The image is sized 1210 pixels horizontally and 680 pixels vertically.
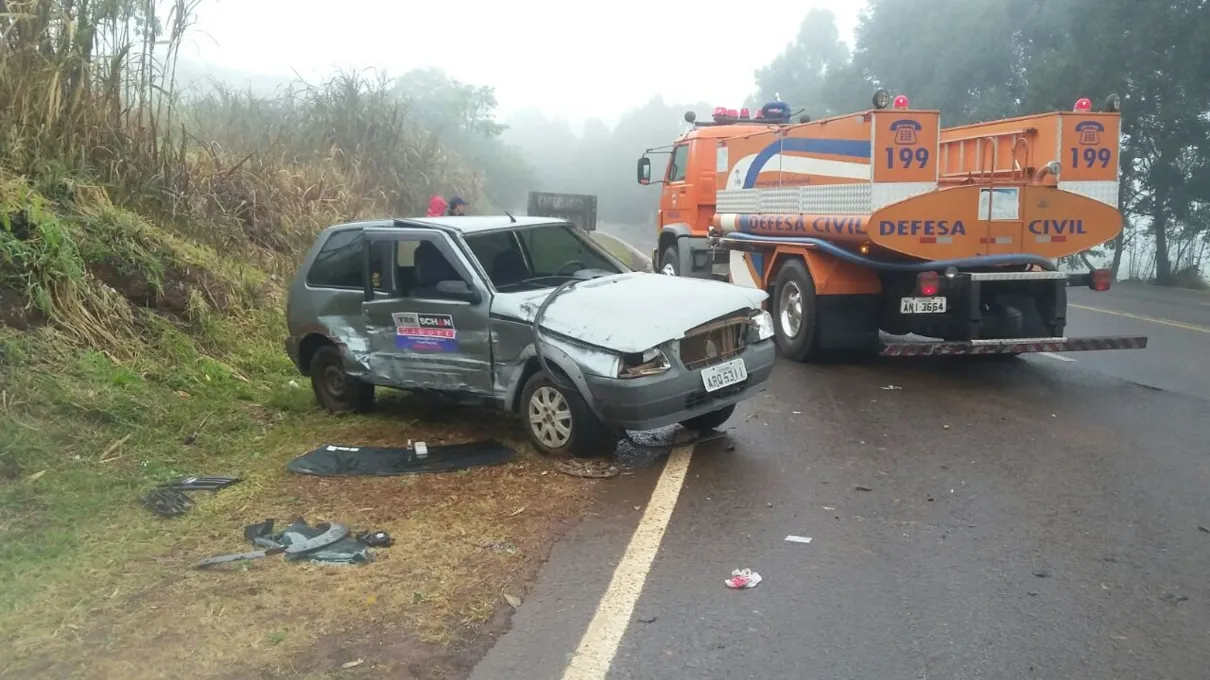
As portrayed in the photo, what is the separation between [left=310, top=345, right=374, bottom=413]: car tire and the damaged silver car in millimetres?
13

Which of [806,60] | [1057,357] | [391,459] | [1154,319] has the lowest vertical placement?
[391,459]

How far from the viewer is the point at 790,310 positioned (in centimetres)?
1062

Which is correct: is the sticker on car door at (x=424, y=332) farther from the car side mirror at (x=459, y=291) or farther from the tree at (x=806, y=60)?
the tree at (x=806, y=60)

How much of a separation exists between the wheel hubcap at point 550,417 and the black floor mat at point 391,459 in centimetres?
29

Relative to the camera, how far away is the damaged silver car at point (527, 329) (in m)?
6.20

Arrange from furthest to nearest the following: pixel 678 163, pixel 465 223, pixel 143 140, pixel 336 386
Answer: pixel 678 163, pixel 143 140, pixel 336 386, pixel 465 223

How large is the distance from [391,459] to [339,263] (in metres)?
1.95

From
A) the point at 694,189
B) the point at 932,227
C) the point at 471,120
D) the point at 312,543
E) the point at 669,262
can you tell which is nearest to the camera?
the point at 312,543

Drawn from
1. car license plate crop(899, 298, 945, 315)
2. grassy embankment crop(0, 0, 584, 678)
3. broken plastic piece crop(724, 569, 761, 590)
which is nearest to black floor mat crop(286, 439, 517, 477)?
grassy embankment crop(0, 0, 584, 678)

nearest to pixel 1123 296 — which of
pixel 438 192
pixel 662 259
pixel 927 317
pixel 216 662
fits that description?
pixel 662 259

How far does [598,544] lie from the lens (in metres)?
5.07

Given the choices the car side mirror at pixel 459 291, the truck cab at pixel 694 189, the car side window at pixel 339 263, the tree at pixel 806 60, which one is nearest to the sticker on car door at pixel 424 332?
the car side mirror at pixel 459 291

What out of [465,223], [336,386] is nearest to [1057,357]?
[465,223]

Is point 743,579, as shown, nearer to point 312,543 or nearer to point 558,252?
point 312,543
